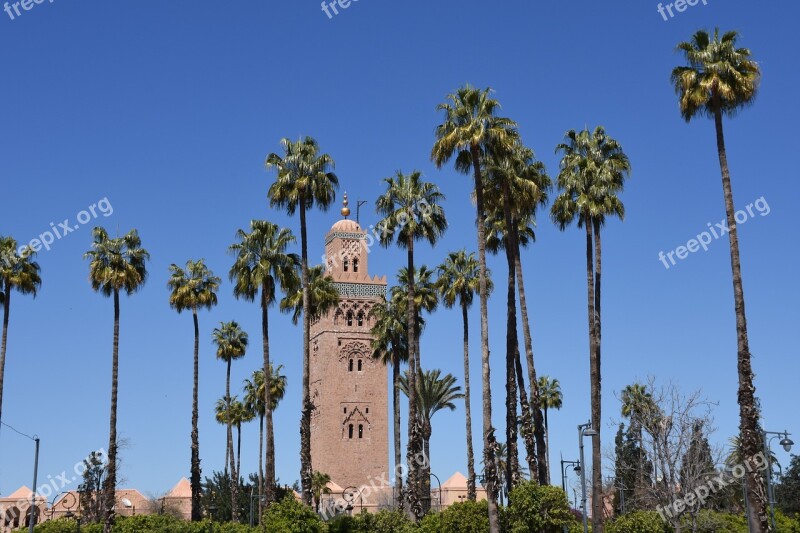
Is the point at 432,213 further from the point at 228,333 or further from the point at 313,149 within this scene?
the point at 228,333

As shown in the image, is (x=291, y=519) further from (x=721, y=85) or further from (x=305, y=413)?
(x=721, y=85)

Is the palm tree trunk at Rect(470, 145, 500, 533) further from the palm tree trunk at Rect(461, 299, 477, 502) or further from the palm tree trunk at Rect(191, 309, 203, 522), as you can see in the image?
the palm tree trunk at Rect(191, 309, 203, 522)

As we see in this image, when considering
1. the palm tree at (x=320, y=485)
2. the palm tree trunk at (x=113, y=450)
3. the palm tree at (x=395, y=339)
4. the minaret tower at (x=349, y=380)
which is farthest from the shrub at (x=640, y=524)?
the minaret tower at (x=349, y=380)

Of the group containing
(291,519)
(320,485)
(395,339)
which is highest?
(395,339)

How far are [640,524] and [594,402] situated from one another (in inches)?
258

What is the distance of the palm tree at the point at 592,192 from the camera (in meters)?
37.6

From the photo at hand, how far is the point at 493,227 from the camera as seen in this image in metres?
44.9

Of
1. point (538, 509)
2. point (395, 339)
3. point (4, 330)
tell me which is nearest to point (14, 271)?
point (4, 330)

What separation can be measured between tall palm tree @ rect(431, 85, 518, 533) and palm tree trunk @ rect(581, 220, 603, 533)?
12.5ft

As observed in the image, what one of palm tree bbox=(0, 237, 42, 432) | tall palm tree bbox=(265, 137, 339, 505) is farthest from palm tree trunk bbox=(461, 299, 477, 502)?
palm tree bbox=(0, 237, 42, 432)

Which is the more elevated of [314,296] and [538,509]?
[314,296]

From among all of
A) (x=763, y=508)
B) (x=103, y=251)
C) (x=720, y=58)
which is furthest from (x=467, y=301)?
(x=763, y=508)

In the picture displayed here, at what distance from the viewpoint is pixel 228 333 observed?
65938 millimetres

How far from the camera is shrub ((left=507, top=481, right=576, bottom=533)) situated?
35.5 meters
